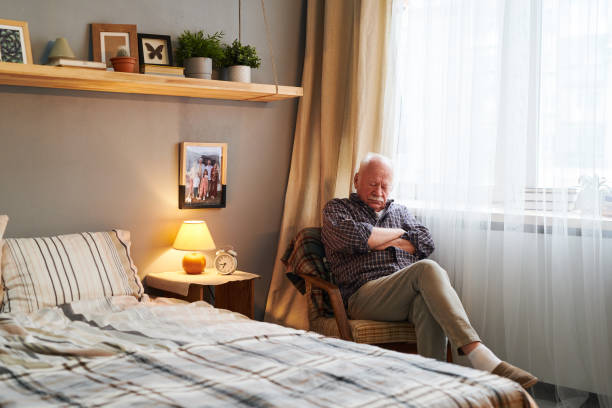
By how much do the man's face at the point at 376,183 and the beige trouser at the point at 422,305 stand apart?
19.7 inches

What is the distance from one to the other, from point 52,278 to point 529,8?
2.61 m

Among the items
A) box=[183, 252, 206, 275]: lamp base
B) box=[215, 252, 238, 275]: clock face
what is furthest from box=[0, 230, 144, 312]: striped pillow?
box=[215, 252, 238, 275]: clock face

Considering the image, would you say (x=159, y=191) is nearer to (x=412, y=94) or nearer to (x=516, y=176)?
(x=412, y=94)

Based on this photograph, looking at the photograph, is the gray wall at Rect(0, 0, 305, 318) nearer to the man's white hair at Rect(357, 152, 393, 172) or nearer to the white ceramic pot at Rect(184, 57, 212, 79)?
the white ceramic pot at Rect(184, 57, 212, 79)

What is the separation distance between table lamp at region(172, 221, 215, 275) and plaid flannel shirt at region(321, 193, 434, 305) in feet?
2.12

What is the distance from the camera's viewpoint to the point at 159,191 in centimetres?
366

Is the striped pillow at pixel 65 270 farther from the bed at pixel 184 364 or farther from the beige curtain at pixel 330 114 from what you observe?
the beige curtain at pixel 330 114

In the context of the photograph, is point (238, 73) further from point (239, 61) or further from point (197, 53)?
point (197, 53)

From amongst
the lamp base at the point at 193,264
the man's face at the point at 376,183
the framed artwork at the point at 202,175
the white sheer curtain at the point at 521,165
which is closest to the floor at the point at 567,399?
the white sheer curtain at the point at 521,165

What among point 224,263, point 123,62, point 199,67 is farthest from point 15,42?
point 224,263

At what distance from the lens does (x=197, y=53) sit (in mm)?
3631

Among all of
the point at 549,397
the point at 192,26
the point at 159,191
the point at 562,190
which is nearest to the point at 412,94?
the point at 562,190

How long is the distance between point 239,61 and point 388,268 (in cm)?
142

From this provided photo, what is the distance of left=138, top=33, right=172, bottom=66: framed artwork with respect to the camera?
3.51m
